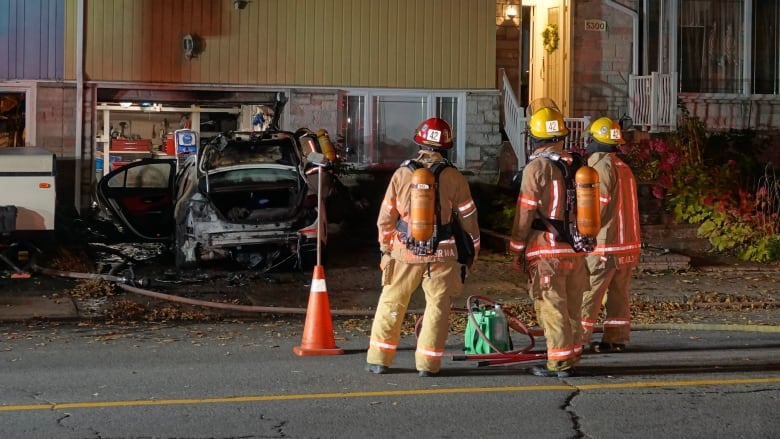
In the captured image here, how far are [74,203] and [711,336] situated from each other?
35.6ft

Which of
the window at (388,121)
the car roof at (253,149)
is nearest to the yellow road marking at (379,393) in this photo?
the car roof at (253,149)

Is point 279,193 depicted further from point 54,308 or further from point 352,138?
point 352,138

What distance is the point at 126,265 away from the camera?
14.5 m

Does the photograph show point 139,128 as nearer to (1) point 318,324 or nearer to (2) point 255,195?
(2) point 255,195

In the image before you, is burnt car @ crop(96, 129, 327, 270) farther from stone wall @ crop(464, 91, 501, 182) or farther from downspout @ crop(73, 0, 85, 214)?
stone wall @ crop(464, 91, 501, 182)

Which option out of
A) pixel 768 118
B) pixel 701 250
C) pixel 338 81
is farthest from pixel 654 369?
pixel 768 118

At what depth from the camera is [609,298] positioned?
9219mm

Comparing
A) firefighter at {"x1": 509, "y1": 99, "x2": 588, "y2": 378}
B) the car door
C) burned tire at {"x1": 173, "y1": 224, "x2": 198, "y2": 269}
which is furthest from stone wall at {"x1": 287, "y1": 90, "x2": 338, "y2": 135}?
firefighter at {"x1": 509, "y1": 99, "x2": 588, "y2": 378}

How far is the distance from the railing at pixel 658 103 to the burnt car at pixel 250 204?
656 cm

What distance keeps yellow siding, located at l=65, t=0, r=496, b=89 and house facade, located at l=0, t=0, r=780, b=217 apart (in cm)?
2

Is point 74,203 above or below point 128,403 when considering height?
above

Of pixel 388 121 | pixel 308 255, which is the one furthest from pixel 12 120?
pixel 308 255

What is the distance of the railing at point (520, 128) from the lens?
1848 centimetres

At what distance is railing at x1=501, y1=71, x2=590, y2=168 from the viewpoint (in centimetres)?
1848
